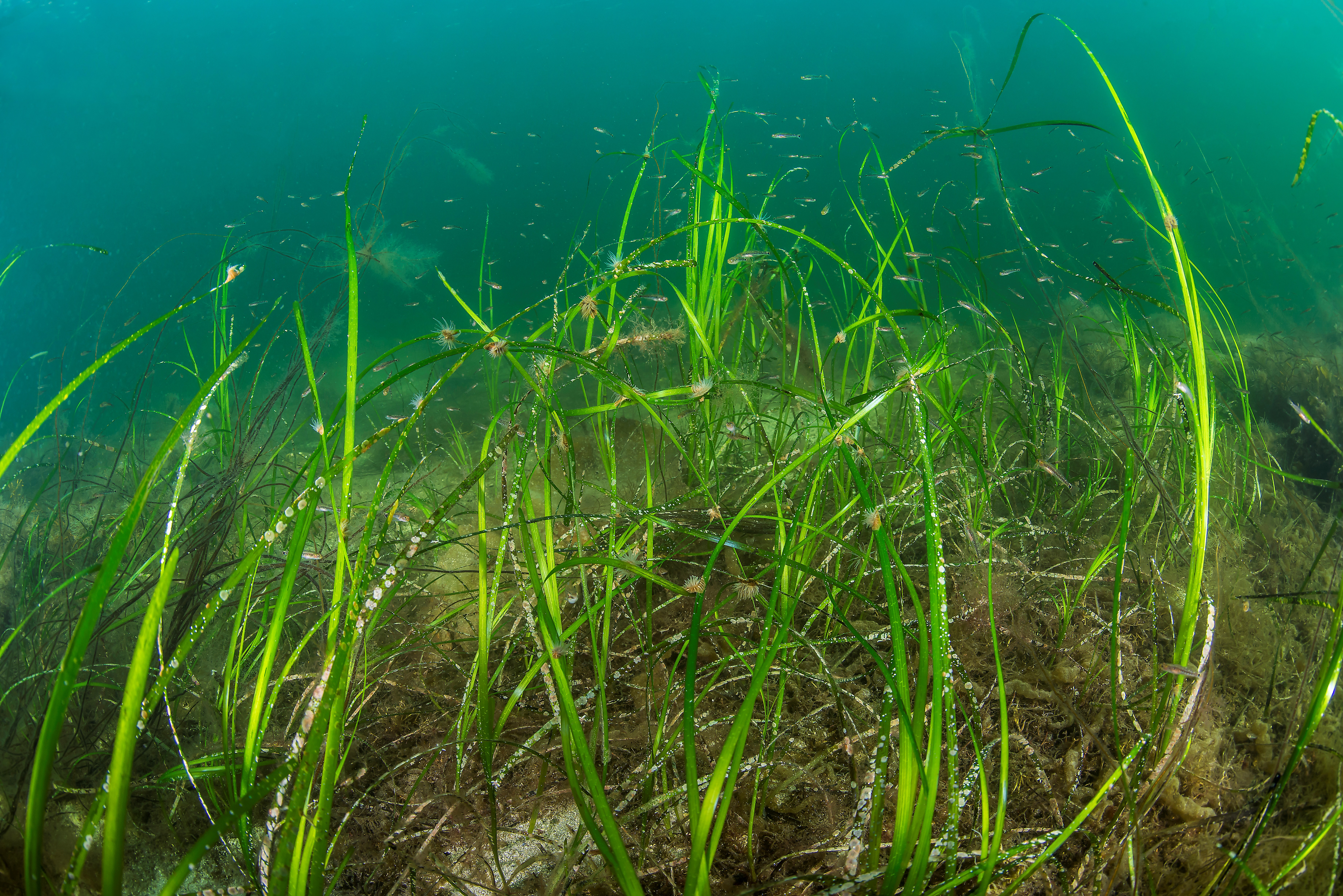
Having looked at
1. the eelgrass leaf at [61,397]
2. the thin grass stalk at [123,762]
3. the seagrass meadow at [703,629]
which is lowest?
the seagrass meadow at [703,629]

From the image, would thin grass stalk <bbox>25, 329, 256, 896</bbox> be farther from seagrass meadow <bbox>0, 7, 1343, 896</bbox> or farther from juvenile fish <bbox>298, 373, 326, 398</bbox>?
juvenile fish <bbox>298, 373, 326, 398</bbox>

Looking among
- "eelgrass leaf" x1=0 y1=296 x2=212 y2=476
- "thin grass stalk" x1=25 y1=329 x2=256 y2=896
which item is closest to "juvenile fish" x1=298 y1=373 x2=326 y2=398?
"eelgrass leaf" x1=0 y1=296 x2=212 y2=476

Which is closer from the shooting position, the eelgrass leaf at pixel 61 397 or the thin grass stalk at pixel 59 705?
the thin grass stalk at pixel 59 705

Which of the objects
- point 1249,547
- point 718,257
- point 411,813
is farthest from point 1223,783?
point 718,257

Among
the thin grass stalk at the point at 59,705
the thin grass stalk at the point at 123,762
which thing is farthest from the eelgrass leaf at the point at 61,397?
the thin grass stalk at the point at 123,762

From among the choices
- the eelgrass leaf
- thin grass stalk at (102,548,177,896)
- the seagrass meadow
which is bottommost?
the seagrass meadow

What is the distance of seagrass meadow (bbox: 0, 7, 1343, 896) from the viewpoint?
87 centimetres

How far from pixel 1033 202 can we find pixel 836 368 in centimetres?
513

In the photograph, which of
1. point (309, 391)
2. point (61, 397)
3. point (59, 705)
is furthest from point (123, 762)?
point (309, 391)

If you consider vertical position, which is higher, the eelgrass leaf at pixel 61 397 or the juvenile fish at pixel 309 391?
the eelgrass leaf at pixel 61 397

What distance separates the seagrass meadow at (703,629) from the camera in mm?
867

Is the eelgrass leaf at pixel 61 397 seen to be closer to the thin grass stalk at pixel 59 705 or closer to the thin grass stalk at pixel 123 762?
the thin grass stalk at pixel 59 705

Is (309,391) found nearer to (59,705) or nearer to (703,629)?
(59,705)

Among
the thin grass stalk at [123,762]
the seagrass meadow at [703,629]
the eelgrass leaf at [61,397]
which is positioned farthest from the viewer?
the seagrass meadow at [703,629]
